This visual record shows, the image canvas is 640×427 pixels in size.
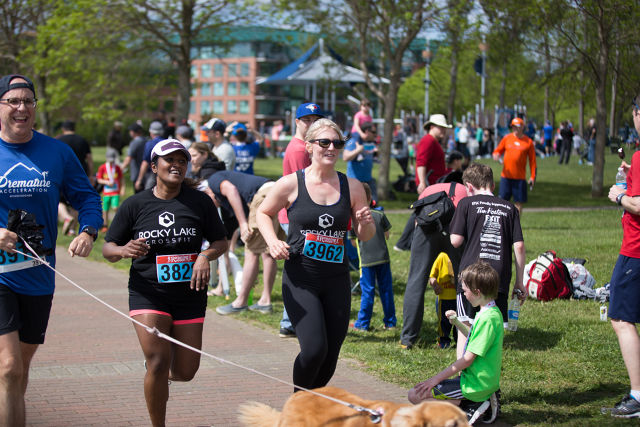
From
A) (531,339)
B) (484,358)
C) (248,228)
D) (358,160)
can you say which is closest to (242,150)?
(358,160)

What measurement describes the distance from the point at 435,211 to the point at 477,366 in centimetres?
241

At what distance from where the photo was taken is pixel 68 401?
230 inches

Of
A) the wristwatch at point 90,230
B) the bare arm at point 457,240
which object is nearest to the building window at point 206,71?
the bare arm at point 457,240

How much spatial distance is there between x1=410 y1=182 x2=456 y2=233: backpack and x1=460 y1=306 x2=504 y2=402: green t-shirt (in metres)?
2.20

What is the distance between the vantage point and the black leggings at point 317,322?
15.8ft

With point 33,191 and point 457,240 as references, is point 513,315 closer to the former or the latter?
point 457,240

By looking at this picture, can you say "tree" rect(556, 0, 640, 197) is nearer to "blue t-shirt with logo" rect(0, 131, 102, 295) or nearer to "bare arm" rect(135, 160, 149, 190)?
"bare arm" rect(135, 160, 149, 190)

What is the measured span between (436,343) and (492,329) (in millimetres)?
2625

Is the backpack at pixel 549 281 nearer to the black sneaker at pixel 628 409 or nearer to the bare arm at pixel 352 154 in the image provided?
the black sneaker at pixel 628 409

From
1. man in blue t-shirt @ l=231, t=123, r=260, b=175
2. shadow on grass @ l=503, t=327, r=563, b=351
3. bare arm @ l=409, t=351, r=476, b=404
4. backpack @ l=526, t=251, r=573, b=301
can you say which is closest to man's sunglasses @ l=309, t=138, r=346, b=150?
bare arm @ l=409, t=351, r=476, b=404

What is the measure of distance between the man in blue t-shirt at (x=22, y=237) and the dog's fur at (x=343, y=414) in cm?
130

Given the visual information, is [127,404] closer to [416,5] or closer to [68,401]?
[68,401]

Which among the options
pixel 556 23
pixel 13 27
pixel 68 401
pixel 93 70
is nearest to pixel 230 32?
pixel 93 70

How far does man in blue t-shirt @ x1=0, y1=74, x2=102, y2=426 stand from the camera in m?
4.16
